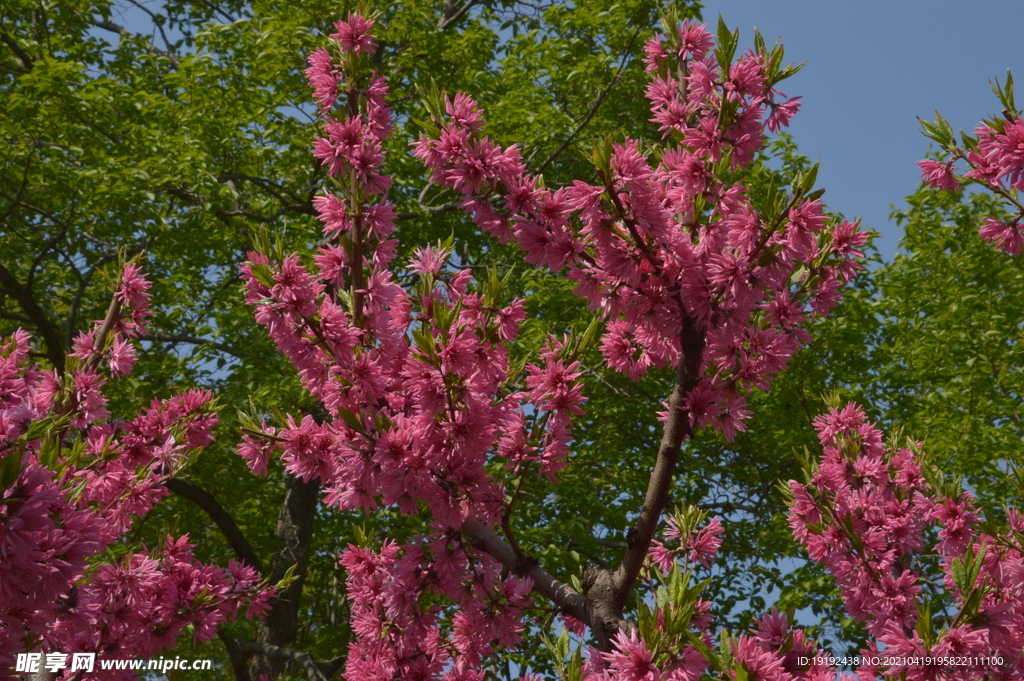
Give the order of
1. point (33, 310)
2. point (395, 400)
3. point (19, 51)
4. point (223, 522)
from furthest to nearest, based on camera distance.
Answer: point (19, 51) < point (223, 522) < point (33, 310) < point (395, 400)

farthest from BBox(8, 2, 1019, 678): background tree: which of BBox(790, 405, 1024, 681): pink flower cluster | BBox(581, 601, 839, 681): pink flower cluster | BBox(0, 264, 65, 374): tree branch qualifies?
BBox(581, 601, 839, 681): pink flower cluster

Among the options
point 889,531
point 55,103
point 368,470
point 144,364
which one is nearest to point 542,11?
point 55,103

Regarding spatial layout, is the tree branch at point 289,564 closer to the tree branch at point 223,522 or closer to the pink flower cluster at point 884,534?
the tree branch at point 223,522

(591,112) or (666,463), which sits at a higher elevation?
(591,112)

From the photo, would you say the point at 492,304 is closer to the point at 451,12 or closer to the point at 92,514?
the point at 92,514

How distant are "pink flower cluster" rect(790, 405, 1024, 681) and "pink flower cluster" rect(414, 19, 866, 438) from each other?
1.11m

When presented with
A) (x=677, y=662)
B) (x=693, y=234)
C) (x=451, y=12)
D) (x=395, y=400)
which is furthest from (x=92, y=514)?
(x=451, y=12)

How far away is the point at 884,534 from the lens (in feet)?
16.9

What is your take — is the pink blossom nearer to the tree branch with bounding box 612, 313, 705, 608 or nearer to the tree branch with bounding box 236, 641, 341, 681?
the tree branch with bounding box 612, 313, 705, 608

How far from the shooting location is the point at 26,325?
1128 centimetres

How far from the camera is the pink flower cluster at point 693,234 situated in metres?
3.52

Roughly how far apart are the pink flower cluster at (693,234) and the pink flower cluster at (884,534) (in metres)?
1.11

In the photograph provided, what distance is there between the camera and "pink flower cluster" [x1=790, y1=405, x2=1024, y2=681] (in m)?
4.32

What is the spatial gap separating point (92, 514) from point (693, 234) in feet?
8.74
